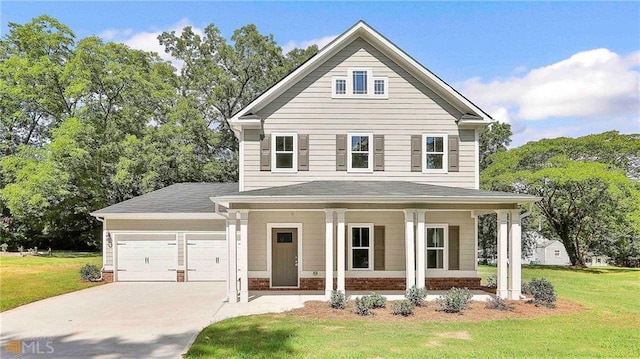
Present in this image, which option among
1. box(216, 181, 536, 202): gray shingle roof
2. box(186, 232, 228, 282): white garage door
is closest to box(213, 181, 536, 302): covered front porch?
box(216, 181, 536, 202): gray shingle roof

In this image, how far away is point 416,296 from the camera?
12164 millimetres

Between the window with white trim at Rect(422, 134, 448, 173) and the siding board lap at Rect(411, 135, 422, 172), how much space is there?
0.45 feet

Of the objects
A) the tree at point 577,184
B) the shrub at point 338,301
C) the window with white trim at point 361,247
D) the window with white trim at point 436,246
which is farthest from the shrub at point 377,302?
the tree at point 577,184

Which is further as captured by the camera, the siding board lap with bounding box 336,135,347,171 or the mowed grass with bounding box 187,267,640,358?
Result: the siding board lap with bounding box 336,135,347,171

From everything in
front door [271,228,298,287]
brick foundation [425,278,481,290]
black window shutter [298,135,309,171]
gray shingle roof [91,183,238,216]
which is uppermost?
black window shutter [298,135,309,171]

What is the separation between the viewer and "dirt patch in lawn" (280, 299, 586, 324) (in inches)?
425

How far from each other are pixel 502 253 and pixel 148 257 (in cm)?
1379

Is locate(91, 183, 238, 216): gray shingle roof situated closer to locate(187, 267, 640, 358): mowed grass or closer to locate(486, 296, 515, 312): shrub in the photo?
locate(187, 267, 640, 358): mowed grass

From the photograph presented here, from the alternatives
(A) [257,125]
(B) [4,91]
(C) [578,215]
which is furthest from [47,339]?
(C) [578,215]

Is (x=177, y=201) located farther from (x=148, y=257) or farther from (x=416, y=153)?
(x=416, y=153)

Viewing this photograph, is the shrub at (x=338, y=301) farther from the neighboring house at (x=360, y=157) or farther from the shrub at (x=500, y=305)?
the shrub at (x=500, y=305)

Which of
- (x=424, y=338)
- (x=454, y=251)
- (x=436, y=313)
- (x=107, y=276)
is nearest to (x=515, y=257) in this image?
(x=454, y=251)

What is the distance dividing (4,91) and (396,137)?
27375mm

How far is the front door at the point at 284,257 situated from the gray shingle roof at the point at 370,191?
1.85 metres
